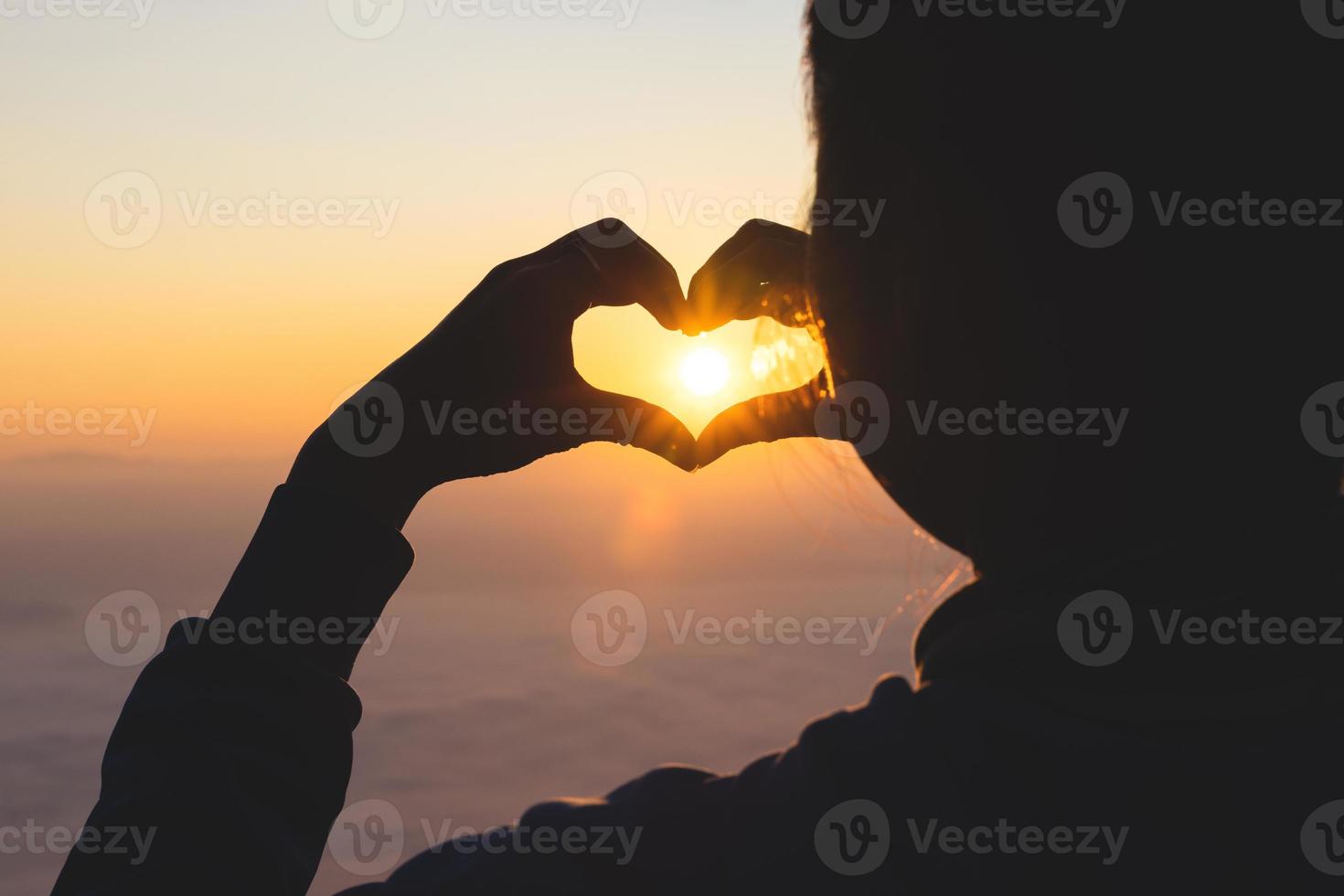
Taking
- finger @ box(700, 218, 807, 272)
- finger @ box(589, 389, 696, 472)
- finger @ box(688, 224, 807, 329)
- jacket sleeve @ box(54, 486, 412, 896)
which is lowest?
jacket sleeve @ box(54, 486, 412, 896)

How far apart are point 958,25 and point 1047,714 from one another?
0.58 meters

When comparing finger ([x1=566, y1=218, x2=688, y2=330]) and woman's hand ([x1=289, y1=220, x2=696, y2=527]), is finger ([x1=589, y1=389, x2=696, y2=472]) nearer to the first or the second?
woman's hand ([x1=289, y1=220, x2=696, y2=527])

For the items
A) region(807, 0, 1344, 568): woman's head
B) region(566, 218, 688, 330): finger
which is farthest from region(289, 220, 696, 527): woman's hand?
region(807, 0, 1344, 568): woman's head

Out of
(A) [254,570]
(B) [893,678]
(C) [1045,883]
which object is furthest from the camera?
(A) [254,570]

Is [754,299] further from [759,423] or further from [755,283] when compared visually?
[759,423]

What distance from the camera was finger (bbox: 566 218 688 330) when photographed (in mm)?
1399

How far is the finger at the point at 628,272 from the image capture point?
4.59 ft

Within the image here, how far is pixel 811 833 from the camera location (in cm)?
77

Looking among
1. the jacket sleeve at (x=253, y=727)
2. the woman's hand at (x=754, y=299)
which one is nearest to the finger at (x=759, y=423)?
the woman's hand at (x=754, y=299)

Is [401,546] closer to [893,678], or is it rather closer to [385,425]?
[385,425]

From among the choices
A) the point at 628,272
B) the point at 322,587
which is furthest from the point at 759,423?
the point at 322,587

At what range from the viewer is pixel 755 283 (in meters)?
1.40

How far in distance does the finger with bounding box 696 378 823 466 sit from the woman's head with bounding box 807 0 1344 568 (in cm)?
46

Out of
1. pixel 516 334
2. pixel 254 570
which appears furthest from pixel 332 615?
pixel 516 334
